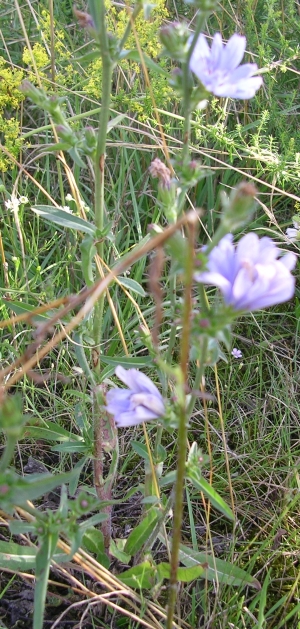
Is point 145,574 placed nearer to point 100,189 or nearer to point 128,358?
point 128,358

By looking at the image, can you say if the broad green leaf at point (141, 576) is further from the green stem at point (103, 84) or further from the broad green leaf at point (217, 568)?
the green stem at point (103, 84)

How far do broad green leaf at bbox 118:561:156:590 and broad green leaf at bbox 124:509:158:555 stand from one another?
65 millimetres

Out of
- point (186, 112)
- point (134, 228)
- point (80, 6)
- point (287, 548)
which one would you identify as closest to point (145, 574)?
point (287, 548)

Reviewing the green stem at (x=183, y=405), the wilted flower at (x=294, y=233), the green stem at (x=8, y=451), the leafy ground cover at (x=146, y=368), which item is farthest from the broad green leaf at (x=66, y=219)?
the wilted flower at (x=294, y=233)

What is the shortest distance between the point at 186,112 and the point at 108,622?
1.38 m

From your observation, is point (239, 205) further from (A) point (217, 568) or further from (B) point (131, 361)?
(A) point (217, 568)

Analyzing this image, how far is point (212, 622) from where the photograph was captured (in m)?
1.64

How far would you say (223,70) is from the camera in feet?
4.11

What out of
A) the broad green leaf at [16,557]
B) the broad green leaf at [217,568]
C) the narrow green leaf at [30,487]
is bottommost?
the broad green leaf at [217,568]

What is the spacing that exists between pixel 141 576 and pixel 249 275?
997mm

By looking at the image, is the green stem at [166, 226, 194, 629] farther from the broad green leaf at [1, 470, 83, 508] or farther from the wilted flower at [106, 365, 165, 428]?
the broad green leaf at [1, 470, 83, 508]

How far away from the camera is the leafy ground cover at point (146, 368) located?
1605 mm

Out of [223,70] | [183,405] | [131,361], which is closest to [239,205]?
[183,405]

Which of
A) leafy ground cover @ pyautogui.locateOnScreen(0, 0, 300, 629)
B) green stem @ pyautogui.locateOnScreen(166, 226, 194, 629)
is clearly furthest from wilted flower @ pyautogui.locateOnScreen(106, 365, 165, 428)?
leafy ground cover @ pyautogui.locateOnScreen(0, 0, 300, 629)
